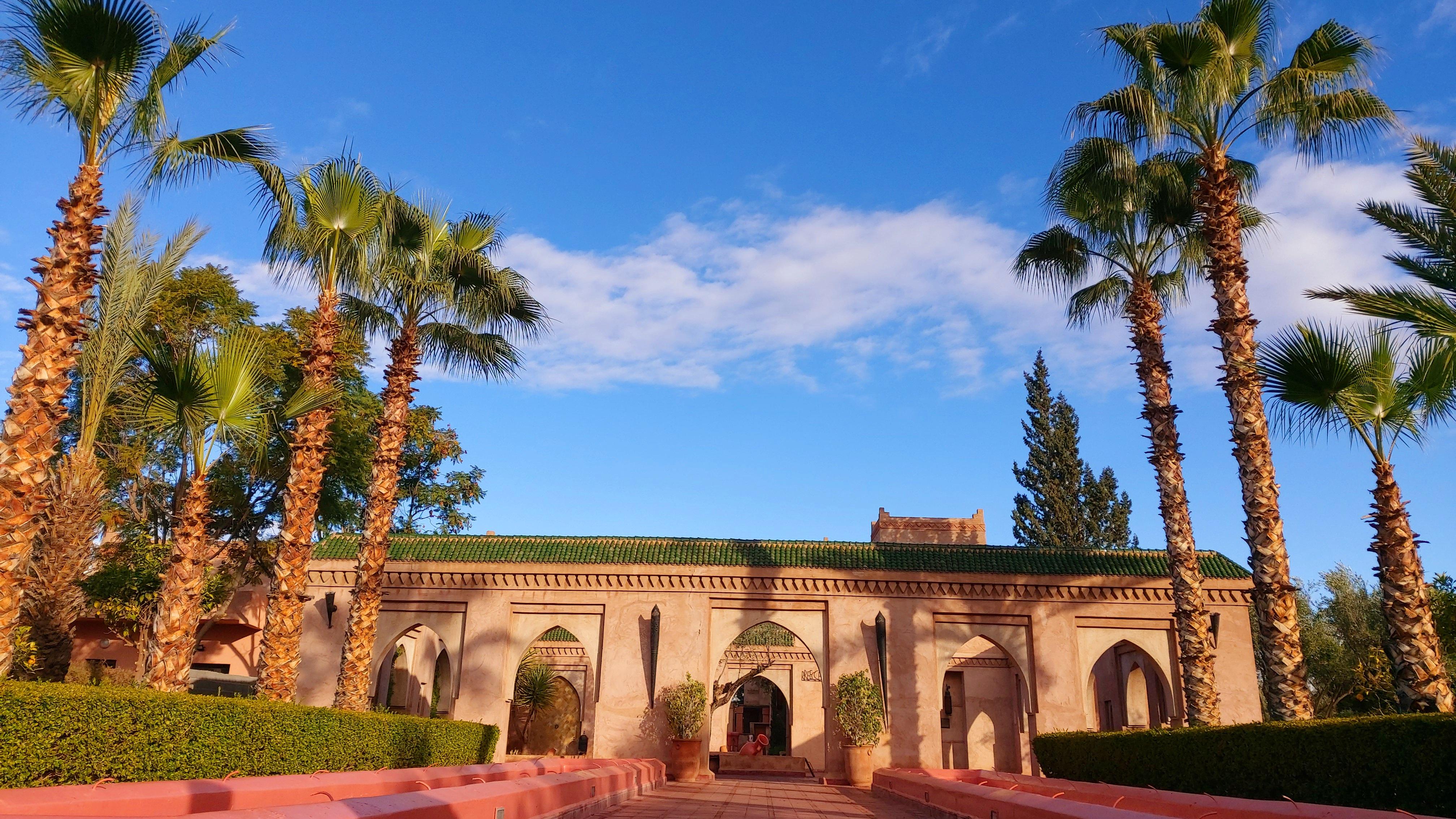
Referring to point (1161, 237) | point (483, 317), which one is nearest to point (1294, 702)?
point (1161, 237)

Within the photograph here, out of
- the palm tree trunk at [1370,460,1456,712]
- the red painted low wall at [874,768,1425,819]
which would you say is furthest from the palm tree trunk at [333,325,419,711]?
the palm tree trunk at [1370,460,1456,712]

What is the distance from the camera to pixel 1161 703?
22.5 metres

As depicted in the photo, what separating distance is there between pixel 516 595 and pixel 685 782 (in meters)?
6.00

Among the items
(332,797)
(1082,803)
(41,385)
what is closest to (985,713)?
(1082,803)

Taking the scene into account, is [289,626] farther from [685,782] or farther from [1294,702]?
[1294,702]

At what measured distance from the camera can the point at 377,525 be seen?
1569 cm

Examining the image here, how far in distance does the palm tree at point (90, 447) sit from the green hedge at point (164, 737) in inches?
186

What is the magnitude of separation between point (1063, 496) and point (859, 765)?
31604 millimetres

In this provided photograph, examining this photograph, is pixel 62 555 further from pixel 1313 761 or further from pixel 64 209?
pixel 1313 761

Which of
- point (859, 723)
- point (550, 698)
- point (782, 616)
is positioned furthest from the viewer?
point (550, 698)

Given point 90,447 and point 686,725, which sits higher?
point 90,447

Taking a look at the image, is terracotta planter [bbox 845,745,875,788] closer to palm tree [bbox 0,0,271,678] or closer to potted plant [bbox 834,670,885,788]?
potted plant [bbox 834,670,885,788]

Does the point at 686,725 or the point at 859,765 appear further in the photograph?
the point at 686,725

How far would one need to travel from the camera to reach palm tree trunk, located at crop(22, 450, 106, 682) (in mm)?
14500
